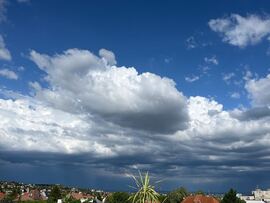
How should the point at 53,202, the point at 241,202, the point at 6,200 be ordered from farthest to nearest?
the point at 53,202, the point at 6,200, the point at 241,202

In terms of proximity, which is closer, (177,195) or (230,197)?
(230,197)

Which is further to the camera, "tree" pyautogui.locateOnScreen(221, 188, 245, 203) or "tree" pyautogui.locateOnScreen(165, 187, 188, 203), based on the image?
"tree" pyautogui.locateOnScreen(165, 187, 188, 203)

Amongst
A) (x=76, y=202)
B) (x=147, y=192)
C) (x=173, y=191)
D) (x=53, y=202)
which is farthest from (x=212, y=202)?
(x=147, y=192)

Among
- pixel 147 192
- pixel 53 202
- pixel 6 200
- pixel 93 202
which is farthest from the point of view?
pixel 53 202

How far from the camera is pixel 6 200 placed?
178 meters

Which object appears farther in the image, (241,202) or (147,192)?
(241,202)

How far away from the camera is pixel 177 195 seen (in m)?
177

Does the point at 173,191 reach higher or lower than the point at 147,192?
higher

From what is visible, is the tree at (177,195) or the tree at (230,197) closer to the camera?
the tree at (230,197)

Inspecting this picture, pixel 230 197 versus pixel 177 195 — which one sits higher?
pixel 177 195

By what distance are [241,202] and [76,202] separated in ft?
193

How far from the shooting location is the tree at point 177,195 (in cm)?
17550

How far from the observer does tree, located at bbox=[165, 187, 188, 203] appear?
576 feet

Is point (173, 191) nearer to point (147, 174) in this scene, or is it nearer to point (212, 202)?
point (212, 202)
